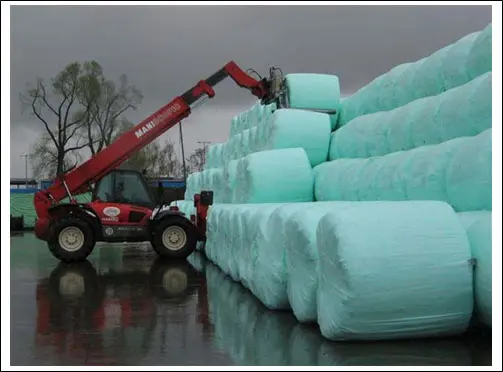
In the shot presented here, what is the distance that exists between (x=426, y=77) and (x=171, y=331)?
15.6 ft

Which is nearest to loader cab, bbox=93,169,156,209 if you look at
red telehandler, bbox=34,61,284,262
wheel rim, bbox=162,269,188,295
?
red telehandler, bbox=34,61,284,262

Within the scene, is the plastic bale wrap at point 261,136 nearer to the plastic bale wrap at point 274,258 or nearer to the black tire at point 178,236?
the black tire at point 178,236

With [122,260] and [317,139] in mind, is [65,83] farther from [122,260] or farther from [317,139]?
[317,139]

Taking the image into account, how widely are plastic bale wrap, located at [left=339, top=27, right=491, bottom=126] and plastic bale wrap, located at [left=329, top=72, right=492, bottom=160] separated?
44 centimetres

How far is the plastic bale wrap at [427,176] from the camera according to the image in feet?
17.5

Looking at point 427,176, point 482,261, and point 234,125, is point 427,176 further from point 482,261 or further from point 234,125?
point 234,125

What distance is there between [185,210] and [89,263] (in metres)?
3.53

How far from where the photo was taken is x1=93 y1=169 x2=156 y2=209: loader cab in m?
12.4

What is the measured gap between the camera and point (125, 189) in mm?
12469

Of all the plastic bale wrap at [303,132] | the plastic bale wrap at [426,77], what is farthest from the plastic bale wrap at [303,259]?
A: the plastic bale wrap at [303,132]

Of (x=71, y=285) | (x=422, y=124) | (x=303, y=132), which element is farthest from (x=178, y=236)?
(x=422, y=124)

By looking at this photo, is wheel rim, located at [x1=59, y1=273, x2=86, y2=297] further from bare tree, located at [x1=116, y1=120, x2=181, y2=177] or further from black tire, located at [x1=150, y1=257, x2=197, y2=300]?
bare tree, located at [x1=116, y1=120, x2=181, y2=177]

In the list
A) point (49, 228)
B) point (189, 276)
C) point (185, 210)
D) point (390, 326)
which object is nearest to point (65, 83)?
point (185, 210)

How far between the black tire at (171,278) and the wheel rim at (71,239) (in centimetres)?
154
